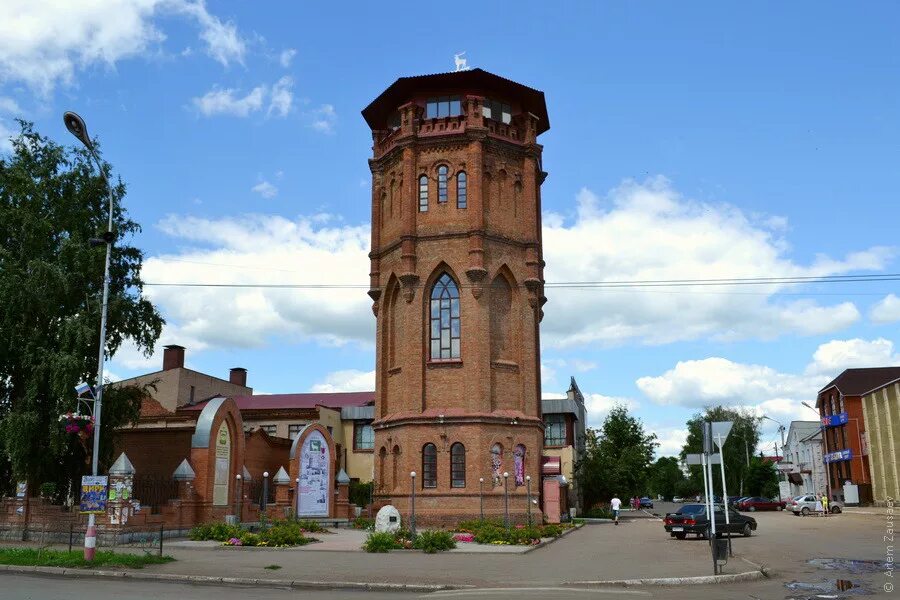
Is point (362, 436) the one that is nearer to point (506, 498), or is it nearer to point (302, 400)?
point (302, 400)

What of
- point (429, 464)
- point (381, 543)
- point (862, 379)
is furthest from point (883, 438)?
point (381, 543)

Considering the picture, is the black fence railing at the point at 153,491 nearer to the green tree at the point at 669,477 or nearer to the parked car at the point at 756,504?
the parked car at the point at 756,504

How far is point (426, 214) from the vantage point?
37781 mm

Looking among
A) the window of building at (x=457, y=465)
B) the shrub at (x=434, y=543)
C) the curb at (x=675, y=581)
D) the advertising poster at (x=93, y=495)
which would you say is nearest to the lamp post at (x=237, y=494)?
the window of building at (x=457, y=465)

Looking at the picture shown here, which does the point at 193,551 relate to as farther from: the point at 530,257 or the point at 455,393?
the point at 530,257

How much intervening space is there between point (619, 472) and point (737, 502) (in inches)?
Answer: 559

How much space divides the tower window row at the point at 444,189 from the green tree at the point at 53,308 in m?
13.1

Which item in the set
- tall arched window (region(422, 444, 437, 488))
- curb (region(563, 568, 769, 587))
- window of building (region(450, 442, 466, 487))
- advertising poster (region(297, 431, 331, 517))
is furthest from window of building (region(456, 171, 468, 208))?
curb (region(563, 568, 769, 587))

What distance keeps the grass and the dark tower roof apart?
2600 cm

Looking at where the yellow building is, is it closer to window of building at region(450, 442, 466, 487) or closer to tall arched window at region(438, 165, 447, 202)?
window of building at region(450, 442, 466, 487)

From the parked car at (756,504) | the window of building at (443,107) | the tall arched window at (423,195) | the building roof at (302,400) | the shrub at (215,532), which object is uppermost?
the window of building at (443,107)

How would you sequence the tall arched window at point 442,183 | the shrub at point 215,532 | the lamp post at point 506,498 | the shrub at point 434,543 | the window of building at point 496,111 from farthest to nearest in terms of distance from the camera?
the window of building at point 496,111 → the tall arched window at point 442,183 → the lamp post at point 506,498 → the shrub at point 215,532 → the shrub at point 434,543

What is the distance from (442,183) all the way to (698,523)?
18.7 m

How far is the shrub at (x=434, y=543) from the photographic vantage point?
23344mm
